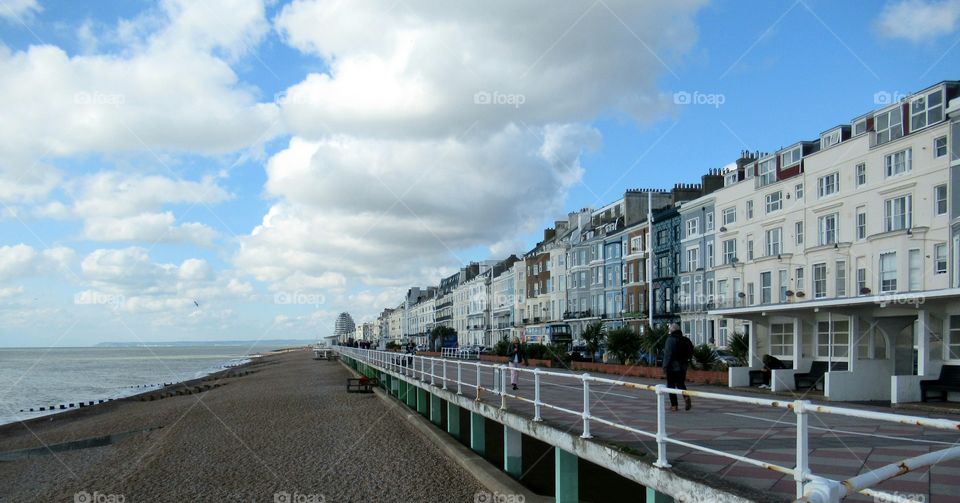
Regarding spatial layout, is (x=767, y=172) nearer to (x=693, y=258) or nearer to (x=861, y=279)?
(x=861, y=279)

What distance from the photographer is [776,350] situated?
24.6 m

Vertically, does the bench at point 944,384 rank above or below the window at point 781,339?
below

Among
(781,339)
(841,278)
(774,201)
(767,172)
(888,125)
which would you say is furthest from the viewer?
(767,172)

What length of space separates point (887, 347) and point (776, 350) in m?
5.13

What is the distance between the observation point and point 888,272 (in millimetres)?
29469

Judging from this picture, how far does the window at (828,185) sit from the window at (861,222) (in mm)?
1789

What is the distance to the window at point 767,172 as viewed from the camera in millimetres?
38125

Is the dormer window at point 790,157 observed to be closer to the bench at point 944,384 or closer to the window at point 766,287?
the window at point 766,287

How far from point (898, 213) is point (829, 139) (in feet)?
21.7

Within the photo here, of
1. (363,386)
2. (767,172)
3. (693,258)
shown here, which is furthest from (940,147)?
(363,386)

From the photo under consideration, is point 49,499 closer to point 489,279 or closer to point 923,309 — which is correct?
point 923,309

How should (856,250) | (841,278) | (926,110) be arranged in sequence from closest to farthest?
(926,110)
(856,250)
(841,278)

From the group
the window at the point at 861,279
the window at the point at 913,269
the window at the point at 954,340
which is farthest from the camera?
the window at the point at 861,279

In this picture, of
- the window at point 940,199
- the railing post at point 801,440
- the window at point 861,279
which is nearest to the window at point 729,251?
the window at point 861,279
